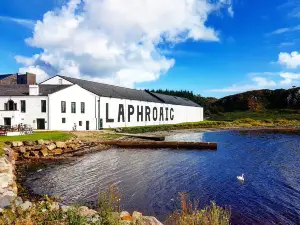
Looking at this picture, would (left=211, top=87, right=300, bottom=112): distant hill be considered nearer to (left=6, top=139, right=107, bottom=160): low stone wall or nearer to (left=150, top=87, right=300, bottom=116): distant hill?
(left=150, top=87, right=300, bottom=116): distant hill

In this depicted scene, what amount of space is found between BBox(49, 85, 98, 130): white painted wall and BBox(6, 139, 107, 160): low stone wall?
1217 centimetres

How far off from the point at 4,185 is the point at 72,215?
817 cm

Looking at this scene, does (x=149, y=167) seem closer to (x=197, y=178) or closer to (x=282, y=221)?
(x=197, y=178)

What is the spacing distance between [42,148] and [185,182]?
1792 cm

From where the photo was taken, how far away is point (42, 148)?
31547 millimetres

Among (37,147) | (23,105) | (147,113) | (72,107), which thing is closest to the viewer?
(37,147)

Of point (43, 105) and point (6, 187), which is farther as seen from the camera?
point (43, 105)

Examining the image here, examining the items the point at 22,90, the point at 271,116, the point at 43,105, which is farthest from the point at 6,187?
the point at 271,116

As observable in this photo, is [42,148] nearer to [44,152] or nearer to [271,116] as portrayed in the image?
[44,152]

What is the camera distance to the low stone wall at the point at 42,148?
29812mm

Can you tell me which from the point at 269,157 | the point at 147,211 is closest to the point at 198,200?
the point at 147,211

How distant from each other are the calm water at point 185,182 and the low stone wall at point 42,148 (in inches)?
152

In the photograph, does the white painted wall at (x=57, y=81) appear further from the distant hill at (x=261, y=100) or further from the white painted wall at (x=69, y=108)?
the distant hill at (x=261, y=100)

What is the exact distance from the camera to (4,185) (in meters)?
15.4
